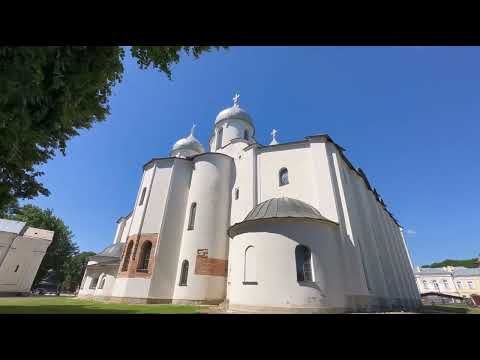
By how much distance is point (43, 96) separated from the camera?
4.50 m

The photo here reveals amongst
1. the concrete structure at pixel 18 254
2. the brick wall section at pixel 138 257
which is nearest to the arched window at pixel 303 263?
the brick wall section at pixel 138 257

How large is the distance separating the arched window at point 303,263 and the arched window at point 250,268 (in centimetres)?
230

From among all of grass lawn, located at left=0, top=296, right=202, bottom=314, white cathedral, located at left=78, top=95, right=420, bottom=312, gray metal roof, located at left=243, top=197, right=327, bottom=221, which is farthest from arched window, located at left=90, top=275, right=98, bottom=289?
gray metal roof, located at left=243, top=197, right=327, bottom=221

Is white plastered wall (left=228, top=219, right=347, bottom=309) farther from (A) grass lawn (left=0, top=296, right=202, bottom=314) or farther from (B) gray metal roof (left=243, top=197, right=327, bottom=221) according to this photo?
(A) grass lawn (left=0, top=296, right=202, bottom=314)

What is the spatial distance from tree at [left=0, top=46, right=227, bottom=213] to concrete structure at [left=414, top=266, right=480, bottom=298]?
68.2 m

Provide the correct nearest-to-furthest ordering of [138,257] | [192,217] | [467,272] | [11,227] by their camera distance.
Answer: [138,257] → [192,217] → [11,227] → [467,272]

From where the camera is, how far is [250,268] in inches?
514

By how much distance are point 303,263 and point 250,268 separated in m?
2.88

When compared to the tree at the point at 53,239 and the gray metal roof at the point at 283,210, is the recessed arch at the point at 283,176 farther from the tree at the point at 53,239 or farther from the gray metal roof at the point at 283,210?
the tree at the point at 53,239

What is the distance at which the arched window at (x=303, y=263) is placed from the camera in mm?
12422

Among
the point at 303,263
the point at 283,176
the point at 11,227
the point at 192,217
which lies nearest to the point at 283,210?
the point at 303,263

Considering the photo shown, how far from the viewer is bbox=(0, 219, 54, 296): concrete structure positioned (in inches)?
1107

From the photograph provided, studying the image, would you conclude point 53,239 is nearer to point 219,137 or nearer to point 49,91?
point 219,137
